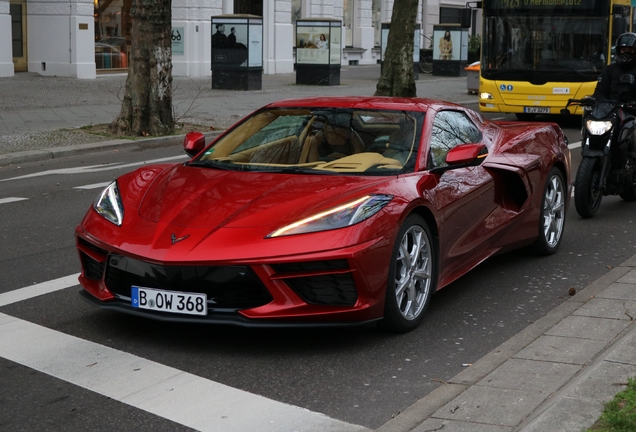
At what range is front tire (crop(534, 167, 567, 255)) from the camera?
300 inches

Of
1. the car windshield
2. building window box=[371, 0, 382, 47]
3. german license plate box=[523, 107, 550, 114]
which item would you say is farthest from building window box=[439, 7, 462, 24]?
the car windshield

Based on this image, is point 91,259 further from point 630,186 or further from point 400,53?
point 400,53

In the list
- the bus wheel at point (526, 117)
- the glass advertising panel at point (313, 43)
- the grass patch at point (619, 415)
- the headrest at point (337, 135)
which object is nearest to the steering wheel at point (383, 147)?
the headrest at point (337, 135)

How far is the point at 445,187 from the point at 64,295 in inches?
96.0

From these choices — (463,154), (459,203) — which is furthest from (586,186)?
(463,154)

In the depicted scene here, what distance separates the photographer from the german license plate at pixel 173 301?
16.8ft

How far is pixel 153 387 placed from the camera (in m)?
4.71

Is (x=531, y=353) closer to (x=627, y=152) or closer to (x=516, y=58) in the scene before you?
(x=627, y=152)

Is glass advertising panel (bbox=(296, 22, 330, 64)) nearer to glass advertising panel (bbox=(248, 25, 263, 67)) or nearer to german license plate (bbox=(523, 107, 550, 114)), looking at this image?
glass advertising panel (bbox=(248, 25, 263, 67))

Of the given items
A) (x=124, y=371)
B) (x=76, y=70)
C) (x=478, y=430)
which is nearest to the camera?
(x=478, y=430)

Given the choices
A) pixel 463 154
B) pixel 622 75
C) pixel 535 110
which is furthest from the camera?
pixel 535 110

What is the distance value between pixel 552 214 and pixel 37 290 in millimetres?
3781

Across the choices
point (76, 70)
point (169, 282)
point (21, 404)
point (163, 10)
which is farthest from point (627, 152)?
point (76, 70)

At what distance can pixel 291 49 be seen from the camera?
37.4 m
